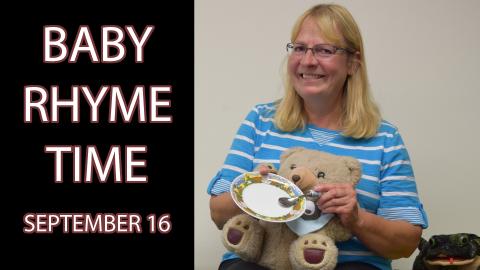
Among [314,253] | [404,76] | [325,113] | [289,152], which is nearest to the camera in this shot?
[314,253]

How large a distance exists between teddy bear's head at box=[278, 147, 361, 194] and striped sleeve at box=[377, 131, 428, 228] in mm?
113

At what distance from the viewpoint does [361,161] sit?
53.1 inches

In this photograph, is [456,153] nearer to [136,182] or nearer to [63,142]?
[136,182]

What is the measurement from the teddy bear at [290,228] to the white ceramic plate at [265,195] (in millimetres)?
23

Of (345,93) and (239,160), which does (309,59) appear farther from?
(239,160)

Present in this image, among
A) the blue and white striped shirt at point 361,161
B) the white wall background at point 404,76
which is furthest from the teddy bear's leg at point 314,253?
the white wall background at point 404,76

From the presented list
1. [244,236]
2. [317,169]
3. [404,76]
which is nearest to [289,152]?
[317,169]

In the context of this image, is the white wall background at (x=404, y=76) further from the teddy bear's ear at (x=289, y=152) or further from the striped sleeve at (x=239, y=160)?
the teddy bear's ear at (x=289, y=152)

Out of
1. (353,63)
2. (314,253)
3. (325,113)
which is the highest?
(353,63)

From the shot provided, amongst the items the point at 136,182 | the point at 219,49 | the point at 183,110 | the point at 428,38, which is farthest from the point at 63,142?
the point at 428,38

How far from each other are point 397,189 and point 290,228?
0.82 feet

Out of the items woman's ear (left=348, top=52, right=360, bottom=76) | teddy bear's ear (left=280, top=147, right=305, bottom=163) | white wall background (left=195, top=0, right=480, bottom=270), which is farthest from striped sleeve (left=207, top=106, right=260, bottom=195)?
white wall background (left=195, top=0, right=480, bottom=270)

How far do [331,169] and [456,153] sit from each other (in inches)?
27.6

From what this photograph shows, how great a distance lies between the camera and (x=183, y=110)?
183 centimetres
